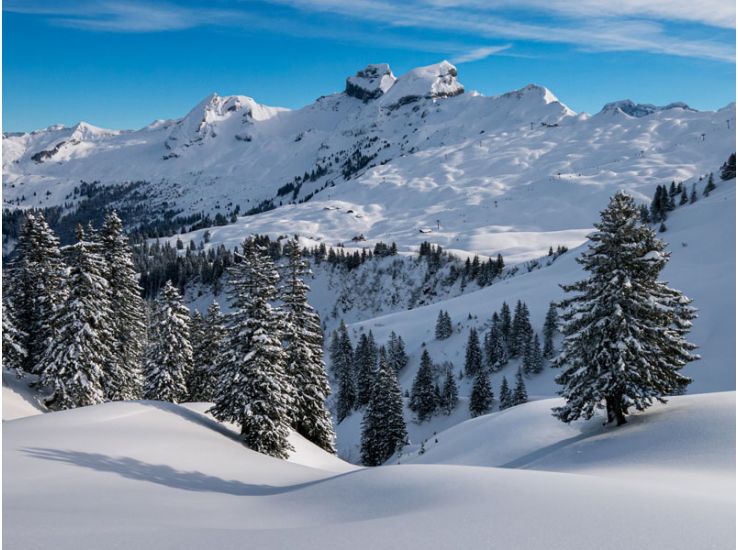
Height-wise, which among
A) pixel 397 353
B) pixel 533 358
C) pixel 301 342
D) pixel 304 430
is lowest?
pixel 397 353

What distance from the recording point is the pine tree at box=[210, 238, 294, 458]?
2586 centimetres

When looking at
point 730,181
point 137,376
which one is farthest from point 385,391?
point 730,181

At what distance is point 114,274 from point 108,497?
2991 cm

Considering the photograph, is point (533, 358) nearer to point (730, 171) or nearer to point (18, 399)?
point (18, 399)

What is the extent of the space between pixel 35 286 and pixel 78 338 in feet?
29.7

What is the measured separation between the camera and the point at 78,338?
103 feet

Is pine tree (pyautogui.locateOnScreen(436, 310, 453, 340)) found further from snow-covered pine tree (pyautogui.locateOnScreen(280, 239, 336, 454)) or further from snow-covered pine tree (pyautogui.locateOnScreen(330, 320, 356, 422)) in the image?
snow-covered pine tree (pyautogui.locateOnScreen(280, 239, 336, 454))

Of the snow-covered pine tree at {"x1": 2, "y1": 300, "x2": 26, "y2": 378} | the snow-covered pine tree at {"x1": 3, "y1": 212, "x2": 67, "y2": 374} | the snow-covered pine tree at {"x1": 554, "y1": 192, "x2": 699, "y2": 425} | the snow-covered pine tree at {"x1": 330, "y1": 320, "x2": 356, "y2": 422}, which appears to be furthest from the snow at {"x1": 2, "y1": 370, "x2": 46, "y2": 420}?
the snow-covered pine tree at {"x1": 330, "y1": 320, "x2": 356, "y2": 422}

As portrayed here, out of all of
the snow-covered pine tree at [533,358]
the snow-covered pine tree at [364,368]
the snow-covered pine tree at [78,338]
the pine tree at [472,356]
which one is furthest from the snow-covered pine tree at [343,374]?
the snow-covered pine tree at [78,338]

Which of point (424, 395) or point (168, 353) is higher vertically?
point (168, 353)

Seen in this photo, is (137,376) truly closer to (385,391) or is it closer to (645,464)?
(385,391)

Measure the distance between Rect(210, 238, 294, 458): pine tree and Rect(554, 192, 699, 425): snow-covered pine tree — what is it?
14802 millimetres

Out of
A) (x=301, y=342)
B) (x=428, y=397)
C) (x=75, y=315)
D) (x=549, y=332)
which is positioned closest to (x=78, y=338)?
(x=75, y=315)

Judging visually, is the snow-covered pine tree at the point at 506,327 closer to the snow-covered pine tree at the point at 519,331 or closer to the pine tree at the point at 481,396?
the snow-covered pine tree at the point at 519,331
